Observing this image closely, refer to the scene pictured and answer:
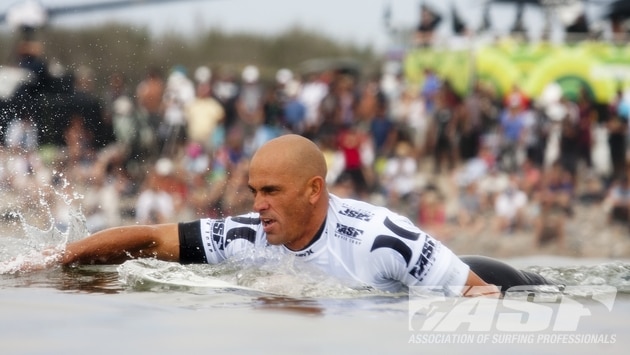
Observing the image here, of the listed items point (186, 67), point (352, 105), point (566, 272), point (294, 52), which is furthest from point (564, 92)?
point (294, 52)

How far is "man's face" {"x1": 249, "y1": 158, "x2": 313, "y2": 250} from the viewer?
6.51 meters

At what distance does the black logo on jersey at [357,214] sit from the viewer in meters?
6.59

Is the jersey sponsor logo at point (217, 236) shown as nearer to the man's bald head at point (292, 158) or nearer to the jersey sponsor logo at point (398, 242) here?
the man's bald head at point (292, 158)

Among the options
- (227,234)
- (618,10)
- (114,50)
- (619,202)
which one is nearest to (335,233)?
(227,234)

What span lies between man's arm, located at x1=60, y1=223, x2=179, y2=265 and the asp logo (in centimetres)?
166

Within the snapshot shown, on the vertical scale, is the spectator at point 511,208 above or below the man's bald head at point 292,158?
below

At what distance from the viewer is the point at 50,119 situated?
46.4ft

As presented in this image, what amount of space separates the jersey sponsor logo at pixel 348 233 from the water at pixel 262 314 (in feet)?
0.85

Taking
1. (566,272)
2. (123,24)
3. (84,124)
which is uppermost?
(123,24)

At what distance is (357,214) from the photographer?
6668mm

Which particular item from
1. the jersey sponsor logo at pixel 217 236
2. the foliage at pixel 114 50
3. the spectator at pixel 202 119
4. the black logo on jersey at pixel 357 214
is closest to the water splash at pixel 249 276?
the jersey sponsor logo at pixel 217 236

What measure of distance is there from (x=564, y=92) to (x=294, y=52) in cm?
2665

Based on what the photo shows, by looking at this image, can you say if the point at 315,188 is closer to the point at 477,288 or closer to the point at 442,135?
the point at 477,288

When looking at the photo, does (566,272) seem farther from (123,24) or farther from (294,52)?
(294,52)
